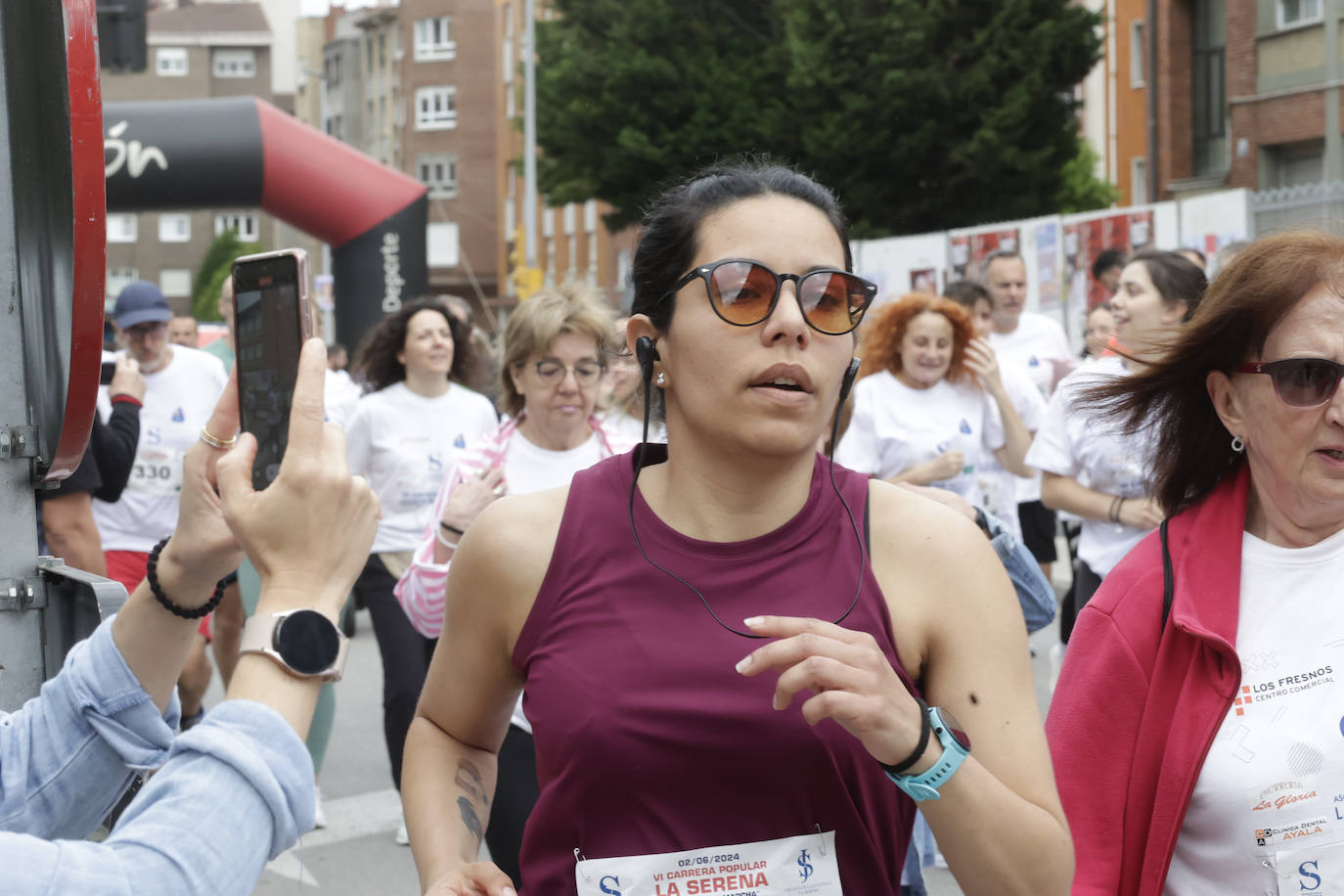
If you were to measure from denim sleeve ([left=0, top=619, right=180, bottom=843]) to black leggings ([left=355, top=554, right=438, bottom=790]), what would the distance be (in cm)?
373

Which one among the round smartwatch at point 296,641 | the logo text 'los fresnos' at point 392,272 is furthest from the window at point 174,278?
the round smartwatch at point 296,641

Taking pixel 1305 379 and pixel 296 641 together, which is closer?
pixel 296 641

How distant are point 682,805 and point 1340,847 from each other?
3.39 ft


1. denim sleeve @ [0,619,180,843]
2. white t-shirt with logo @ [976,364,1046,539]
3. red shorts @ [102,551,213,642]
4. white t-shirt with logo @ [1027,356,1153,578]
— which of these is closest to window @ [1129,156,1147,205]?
white t-shirt with logo @ [976,364,1046,539]

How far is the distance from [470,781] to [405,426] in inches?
183

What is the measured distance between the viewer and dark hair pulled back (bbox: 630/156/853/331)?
94.0 inches

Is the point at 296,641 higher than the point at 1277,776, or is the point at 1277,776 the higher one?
the point at 296,641

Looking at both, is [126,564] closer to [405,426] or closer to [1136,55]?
[405,426]

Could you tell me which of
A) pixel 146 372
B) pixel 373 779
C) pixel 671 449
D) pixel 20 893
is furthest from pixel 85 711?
pixel 146 372

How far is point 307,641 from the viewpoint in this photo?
5.19 ft

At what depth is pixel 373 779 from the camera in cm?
743

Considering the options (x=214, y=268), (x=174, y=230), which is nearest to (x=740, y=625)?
(x=214, y=268)

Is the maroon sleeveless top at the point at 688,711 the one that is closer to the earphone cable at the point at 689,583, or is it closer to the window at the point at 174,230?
the earphone cable at the point at 689,583

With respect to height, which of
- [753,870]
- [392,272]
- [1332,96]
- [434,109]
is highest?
[434,109]
